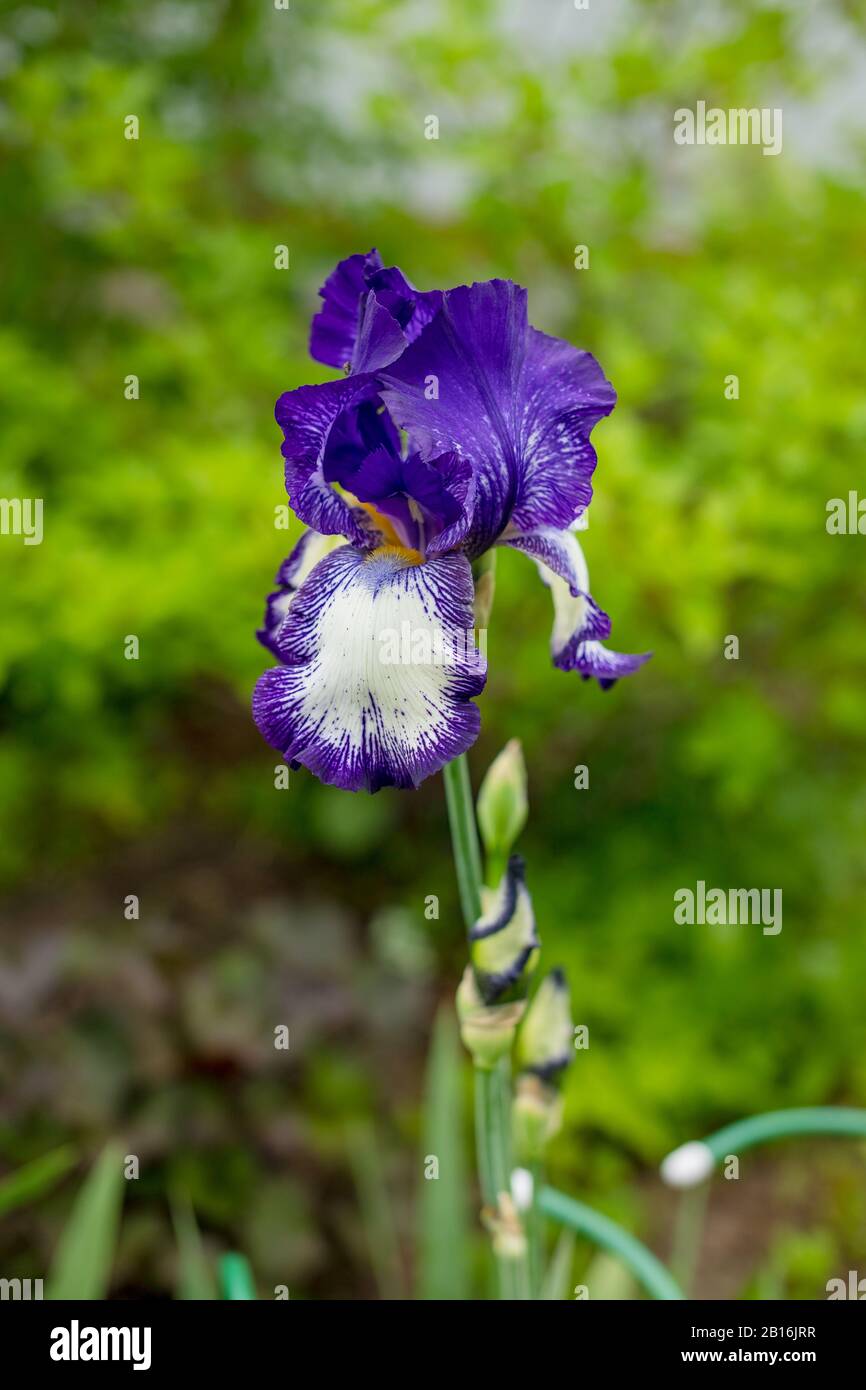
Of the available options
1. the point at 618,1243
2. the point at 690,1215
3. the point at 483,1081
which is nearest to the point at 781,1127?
the point at 618,1243

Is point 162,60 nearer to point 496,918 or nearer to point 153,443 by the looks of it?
point 153,443

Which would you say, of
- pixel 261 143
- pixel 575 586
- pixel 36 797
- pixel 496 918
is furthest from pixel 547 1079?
pixel 261 143

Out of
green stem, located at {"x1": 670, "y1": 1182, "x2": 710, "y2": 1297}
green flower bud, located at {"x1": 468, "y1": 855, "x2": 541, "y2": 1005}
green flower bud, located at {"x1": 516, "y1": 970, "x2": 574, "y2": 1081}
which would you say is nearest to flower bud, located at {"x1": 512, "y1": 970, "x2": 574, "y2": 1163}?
green flower bud, located at {"x1": 516, "y1": 970, "x2": 574, "y2": 1081}

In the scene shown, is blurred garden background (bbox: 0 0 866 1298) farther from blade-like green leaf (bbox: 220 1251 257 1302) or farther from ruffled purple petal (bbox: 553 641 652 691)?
ruffled purple petal (bbox: 553 641 652 691)

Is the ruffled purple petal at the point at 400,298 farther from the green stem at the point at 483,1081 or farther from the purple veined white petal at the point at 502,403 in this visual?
the green stem at the point at 483,1081

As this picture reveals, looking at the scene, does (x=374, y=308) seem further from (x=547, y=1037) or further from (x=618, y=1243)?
(x=618, y=1243)
